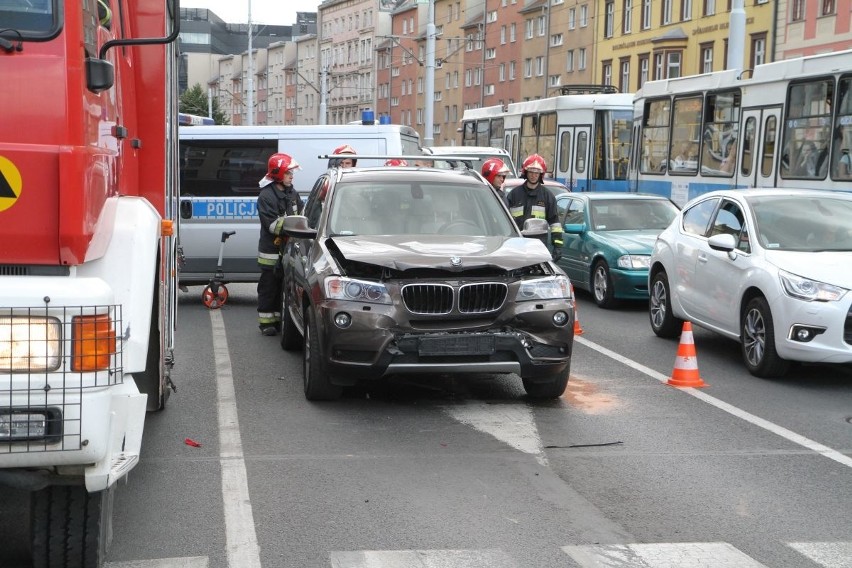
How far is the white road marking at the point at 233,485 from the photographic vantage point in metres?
5.27

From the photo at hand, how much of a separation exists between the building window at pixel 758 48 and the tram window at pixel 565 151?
23143 millimetres

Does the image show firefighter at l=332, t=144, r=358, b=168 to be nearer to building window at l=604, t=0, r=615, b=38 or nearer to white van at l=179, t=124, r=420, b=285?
white van at l=179, t=124, r=420, b=285

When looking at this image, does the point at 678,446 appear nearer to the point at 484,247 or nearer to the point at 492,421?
the point at 492,421

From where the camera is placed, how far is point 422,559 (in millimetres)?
5172

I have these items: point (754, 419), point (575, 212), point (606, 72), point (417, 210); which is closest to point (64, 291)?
point (754, 419)

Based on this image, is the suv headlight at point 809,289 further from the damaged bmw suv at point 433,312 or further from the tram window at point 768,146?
the tram window at point 768,146

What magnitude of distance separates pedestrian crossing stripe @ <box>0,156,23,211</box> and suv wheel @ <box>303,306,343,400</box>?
14.5 ft

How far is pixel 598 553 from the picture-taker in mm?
5297

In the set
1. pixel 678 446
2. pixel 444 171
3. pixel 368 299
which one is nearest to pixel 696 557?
pixel 678 446

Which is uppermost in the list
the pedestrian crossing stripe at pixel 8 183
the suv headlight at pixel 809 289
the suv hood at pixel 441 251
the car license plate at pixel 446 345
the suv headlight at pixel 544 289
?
the pedestrian crossing stripe at pixel 8 183

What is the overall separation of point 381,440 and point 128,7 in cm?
293

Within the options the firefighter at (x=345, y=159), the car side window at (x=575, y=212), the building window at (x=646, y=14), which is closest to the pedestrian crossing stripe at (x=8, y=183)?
the firefighter at (x=345, y=159)

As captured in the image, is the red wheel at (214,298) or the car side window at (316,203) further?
the red wheel at (214,298)

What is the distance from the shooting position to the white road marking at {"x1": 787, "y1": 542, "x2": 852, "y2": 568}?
521cm
